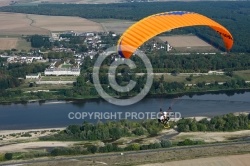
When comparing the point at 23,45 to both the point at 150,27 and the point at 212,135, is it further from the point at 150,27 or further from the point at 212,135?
the point at 150,27

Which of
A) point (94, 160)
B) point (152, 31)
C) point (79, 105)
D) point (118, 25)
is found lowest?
point (94, 160)

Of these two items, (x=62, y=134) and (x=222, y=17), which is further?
(x=222, y=17)

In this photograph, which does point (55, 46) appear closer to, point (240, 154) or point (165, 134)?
point (165, 134)

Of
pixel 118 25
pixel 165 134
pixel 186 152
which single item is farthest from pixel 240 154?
pixel 118 25

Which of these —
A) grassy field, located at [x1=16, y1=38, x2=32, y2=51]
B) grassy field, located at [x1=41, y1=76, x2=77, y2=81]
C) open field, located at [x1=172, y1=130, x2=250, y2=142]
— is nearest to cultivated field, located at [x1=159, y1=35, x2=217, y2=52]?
grassy field, located at [x1=16, y1=38, x2=32, y2=51]

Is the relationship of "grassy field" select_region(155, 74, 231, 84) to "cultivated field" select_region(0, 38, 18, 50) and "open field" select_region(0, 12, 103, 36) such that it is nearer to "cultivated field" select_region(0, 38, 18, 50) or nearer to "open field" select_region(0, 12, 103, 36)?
"cultivated field" select_region(0, 38, 18, 50)

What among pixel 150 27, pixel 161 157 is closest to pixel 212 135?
pixel 161 157

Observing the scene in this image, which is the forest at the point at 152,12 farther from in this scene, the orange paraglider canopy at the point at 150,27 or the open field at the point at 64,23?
the orange paraglider canopy at the point at 150,27
